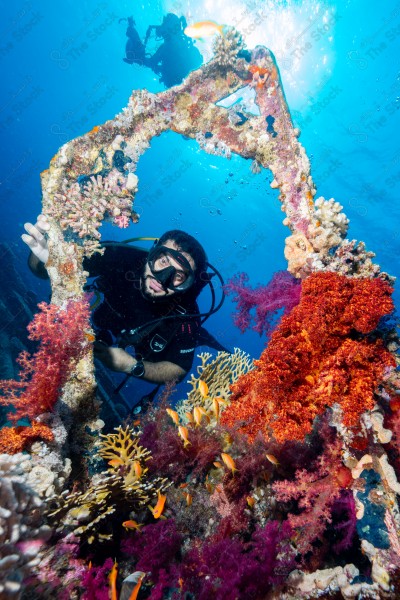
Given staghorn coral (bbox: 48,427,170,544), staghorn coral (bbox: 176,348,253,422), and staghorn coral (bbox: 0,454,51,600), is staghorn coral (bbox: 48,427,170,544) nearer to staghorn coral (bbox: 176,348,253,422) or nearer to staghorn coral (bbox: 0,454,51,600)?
staghorn coral (bbox: 0,454,51,600)

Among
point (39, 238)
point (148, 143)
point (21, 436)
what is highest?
point (148, 143)

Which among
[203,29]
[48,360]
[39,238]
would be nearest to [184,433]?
[48,360]

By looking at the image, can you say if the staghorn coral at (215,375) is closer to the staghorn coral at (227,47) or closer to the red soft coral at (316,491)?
the red soft coral at (316,491)

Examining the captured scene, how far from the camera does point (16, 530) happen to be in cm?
174

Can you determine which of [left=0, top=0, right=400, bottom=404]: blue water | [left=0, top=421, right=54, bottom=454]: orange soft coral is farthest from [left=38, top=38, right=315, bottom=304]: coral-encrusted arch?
[left=0, top=0, right=400, bottom=404]: blue water

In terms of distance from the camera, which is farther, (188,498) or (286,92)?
(286,92)

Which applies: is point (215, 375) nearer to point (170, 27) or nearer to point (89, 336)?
point (89, 336)

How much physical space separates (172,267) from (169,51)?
16619 millimetres

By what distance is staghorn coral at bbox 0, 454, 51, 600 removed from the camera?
158cm

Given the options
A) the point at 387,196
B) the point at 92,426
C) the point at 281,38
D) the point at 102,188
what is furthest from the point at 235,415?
the point at 387,196

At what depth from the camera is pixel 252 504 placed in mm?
3289

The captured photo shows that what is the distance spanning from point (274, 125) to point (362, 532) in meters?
Answer: 5.53

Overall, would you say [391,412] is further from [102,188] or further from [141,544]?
[102,188]

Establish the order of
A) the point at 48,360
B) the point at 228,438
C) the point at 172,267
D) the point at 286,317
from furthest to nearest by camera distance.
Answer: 1. the point at 172,267
2. the point at 228,438
3. the point at 48,360
4. the point at 286,317
